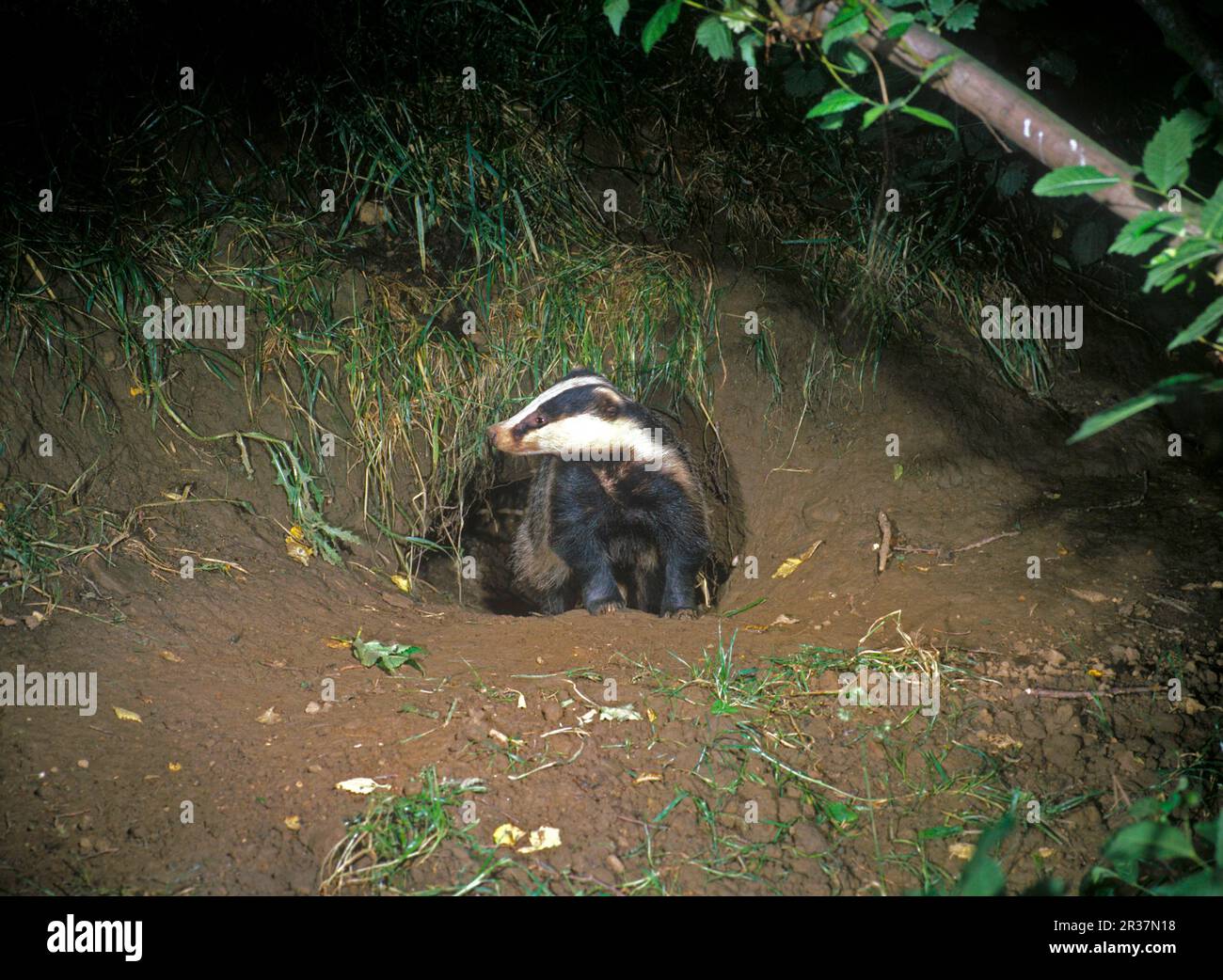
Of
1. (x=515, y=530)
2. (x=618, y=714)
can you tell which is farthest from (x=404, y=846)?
(x=515, y=530)

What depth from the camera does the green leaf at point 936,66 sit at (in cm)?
166

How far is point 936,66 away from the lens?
1.67m

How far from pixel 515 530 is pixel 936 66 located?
4548 mm

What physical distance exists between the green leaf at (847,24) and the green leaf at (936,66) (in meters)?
0.14

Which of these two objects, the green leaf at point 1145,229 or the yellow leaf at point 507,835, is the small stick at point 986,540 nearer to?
the green leaf at point 1145,229

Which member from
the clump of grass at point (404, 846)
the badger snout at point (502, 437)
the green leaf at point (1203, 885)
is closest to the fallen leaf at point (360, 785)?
the clump of grass at point (404, 846)

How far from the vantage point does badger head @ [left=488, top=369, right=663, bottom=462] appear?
403 centimetres

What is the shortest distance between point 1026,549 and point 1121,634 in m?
0.61

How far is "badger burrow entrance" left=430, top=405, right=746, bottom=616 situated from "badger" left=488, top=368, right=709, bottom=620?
26 centimetres

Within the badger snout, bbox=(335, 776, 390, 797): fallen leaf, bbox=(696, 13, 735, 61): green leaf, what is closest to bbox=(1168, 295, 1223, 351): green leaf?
bbox=(696, 13, 735, 61): green leaf

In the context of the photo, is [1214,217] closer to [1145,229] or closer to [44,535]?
[1145,229]

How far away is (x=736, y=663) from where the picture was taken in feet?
9.29
